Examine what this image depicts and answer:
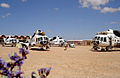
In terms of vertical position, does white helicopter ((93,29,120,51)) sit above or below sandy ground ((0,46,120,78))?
above

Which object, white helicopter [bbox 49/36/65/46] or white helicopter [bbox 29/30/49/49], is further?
white helicopter [bbox 49/36/65/46]

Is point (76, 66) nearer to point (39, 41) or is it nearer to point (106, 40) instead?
point (106, 40)

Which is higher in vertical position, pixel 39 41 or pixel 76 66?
pixel 39 41

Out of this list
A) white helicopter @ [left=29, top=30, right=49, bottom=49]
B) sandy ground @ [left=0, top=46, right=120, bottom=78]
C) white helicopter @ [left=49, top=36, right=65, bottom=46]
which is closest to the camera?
sandy ground @ [left=0, top=46, right=120, bottom=78]

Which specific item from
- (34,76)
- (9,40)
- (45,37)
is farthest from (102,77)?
(9,40)

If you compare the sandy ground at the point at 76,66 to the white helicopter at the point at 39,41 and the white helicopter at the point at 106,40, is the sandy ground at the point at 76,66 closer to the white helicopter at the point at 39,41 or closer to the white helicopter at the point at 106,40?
the white helicopter at the point at 106,40

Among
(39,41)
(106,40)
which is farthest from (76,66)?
(39,41)

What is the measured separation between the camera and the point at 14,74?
160 cm

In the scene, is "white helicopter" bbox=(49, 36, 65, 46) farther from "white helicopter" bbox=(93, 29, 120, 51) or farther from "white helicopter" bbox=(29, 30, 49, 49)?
"white helicopter" bbox=(93, 29, 120, 51)

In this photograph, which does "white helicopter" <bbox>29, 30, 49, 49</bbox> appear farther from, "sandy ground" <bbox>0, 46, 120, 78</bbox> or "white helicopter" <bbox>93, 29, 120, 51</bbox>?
"sandy ground" <bbox>0, 46, 120, 78</bbox>

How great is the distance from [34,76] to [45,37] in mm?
21009

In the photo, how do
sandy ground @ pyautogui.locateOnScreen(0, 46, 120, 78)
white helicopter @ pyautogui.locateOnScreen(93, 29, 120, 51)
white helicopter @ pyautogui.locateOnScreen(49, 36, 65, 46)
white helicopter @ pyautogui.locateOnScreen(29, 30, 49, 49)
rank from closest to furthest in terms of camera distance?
sandy ground @ pyautogui.locateOnScreen(0, 46, 120, 78) < white helicopter @ pyautogui.locateOnScreen(93, 29, 120, 51) < white helicopter @ pyautogui.locateOnScreen(29, 30, 49, 49) < white helicopter @ pyautogui.locateOnScreen(49, 36, 65, 46)

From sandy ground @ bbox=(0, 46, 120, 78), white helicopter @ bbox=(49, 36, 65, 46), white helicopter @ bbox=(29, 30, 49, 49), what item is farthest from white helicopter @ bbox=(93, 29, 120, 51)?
white helicopter @ bbox=(49, 36, 65, 46)

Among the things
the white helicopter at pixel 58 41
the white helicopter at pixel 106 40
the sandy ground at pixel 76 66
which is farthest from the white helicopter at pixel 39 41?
the white helicopter at pixel 58 41
